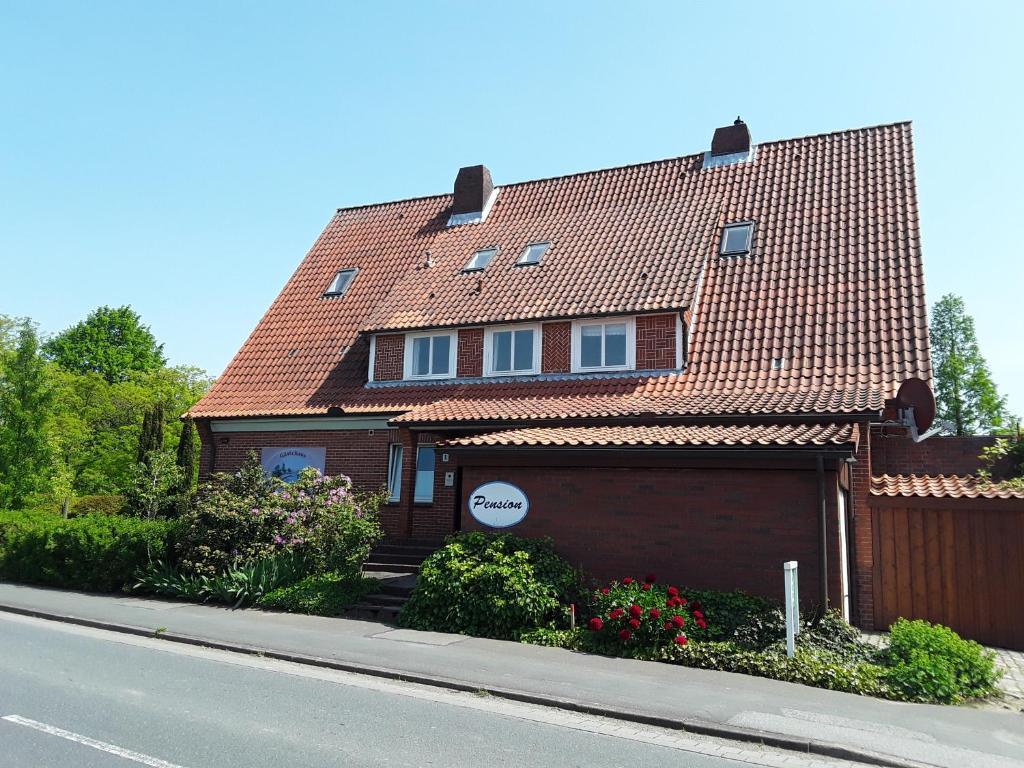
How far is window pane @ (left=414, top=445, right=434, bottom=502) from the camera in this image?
1672cm

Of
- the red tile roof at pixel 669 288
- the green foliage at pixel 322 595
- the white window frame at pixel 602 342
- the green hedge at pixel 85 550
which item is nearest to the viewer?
the green foliage at pixel 322 595

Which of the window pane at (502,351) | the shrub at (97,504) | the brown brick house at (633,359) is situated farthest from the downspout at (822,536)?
the shrub at (97,504)

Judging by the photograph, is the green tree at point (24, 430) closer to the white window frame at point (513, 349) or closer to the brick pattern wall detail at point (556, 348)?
the white window frame at point (513, 349)

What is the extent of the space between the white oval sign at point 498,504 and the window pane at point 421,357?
5.50 metres

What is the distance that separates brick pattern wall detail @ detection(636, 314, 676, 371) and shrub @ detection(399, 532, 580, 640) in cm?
515

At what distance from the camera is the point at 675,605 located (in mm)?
10016

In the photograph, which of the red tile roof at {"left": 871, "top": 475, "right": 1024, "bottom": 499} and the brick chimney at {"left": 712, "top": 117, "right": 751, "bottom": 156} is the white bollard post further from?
the brick chimney at {"left": 712, "top": 117, "right": 751, "bottom": 156}

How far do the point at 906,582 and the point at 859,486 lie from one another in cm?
158

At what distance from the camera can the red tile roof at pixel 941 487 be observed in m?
11.4

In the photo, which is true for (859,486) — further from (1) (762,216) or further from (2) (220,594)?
(2) (220,594)

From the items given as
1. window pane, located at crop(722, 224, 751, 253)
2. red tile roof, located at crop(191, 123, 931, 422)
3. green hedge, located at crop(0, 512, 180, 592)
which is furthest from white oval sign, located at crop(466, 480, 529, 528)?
window pane, located at crop(722, 224, 751, 253)

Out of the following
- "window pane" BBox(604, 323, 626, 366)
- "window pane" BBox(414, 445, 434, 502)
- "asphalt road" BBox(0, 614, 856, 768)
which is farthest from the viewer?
"window pane" BBox(414, 445, 434, 502)

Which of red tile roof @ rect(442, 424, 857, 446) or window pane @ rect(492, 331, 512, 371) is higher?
window pane @ rect(492, 331, 512, 371)

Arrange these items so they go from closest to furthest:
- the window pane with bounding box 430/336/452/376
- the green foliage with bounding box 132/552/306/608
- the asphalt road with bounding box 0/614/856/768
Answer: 1. the asphalt road with bounding box 0/614/856/768
2. the green foliage with bounding box 132/552/306/608
3. the window pane with bounding box 430/336/452/376
